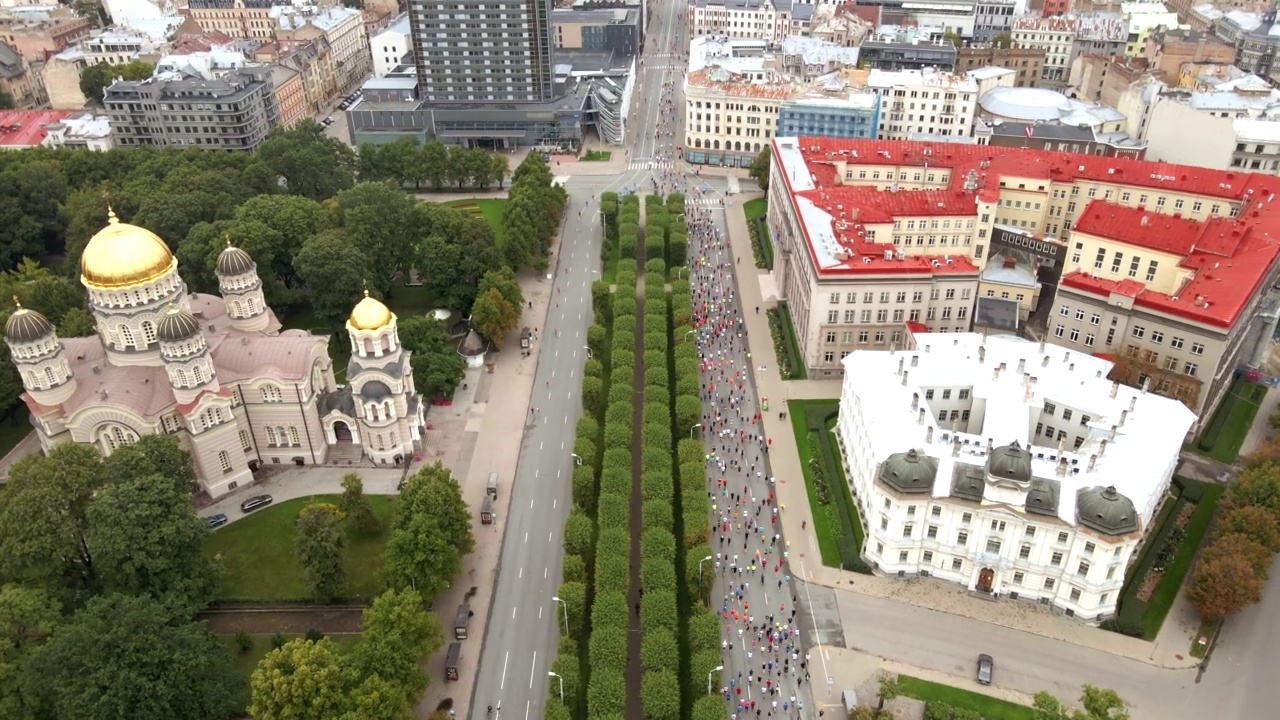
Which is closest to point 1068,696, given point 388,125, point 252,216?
point 252,216

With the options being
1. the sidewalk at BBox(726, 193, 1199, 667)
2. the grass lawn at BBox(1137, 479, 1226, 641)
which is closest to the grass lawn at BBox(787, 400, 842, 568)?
the sidewalk at BBox(726, 193, 1199, 667)

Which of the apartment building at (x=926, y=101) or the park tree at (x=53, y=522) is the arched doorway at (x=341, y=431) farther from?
the apartment building at (x=926, y=101)

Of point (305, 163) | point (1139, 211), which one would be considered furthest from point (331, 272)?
point (1139, 211)

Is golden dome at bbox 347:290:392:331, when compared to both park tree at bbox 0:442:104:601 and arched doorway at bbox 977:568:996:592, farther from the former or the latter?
arched doorway at bbox 977:568:996:592

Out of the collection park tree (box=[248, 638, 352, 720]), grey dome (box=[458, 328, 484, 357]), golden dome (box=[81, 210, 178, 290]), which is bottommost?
grey dome (box=[458, 328, 484, 357])

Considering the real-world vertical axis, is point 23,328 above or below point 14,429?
above

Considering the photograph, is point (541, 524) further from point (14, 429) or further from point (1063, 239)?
point (1063, 239)
